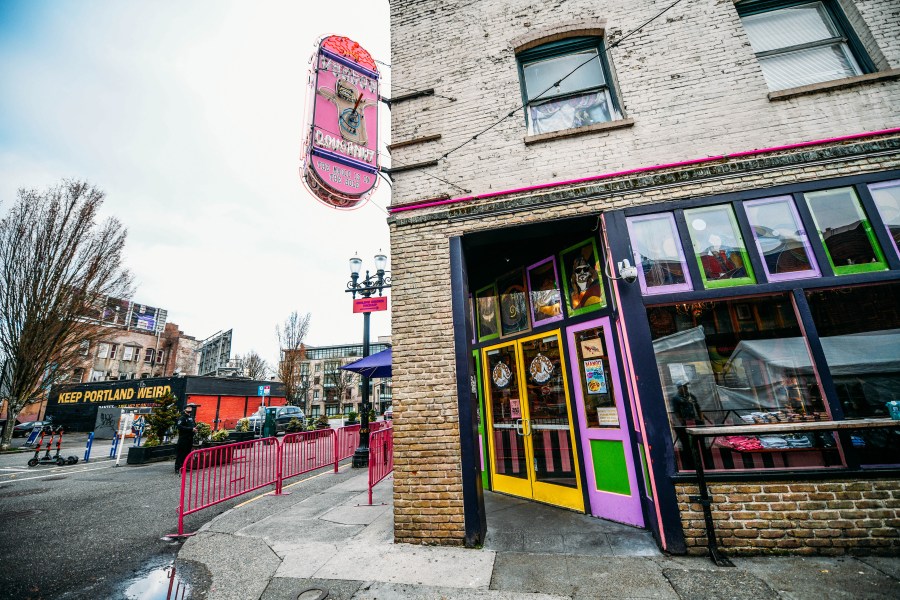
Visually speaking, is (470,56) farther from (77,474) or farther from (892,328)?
(77,474)

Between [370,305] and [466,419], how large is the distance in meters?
6.18

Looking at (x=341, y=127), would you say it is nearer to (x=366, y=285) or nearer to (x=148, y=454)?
(x=366, y=285)

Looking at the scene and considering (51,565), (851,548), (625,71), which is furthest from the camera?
(625,71)

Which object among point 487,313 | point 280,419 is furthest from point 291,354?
point 487,313

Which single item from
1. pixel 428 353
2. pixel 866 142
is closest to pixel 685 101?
pixel 866 142

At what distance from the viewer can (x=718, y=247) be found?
4.35 metres

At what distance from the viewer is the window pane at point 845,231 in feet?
13.2

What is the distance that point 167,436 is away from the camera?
1316cm

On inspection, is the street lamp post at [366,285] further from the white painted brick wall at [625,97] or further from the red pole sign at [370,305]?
the white painted brick wall at [625,97]

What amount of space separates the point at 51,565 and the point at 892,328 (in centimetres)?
996

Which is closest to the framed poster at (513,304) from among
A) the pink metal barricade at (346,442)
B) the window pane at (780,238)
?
the window pane at (780,238)

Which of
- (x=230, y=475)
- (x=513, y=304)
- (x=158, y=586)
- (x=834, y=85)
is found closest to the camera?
(x=158, y=586)

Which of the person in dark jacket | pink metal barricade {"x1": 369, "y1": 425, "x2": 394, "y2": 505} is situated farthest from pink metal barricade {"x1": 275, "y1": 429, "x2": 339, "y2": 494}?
the person in dark jacket

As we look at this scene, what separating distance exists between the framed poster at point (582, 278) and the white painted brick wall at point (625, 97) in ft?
3.69
